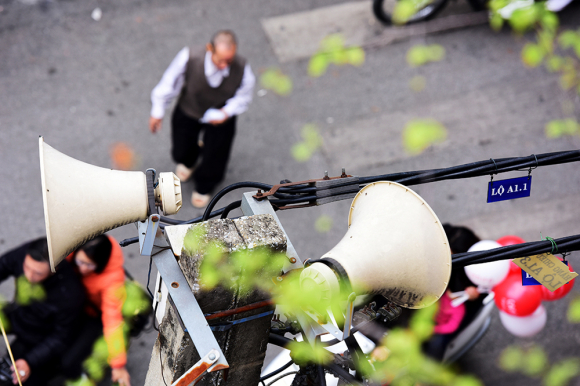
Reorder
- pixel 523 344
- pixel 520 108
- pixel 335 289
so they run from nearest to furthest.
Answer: pixel 335 289, pixel 523 344, pixel 520 108

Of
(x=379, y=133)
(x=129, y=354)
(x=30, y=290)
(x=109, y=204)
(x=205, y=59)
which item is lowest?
(x=129, y=354)

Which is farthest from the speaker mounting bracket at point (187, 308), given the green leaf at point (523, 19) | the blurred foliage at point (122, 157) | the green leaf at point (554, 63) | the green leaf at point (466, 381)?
the green leaf at point (523, 19)

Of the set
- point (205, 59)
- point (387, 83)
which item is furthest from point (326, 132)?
point (205, 59)

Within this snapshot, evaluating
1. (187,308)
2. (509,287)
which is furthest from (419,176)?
(509,287)

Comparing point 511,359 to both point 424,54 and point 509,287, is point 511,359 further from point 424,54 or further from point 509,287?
point 424,54

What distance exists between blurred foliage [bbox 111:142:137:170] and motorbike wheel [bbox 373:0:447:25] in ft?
11.6

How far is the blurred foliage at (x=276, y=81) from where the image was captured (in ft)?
19.8

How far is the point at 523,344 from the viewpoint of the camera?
4.78m

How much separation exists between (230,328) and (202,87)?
2.85 meters

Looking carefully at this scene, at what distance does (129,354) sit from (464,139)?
4.05m

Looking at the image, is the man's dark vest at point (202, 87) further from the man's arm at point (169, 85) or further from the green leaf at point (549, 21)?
the green leaf at point (549, 21)

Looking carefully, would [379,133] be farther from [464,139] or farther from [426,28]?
[426,28]

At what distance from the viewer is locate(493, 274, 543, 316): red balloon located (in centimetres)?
372

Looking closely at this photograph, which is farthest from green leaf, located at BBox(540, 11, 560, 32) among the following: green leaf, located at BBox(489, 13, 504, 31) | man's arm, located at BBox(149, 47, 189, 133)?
man's arm, located at BBox(149, 47, 189, 133)
